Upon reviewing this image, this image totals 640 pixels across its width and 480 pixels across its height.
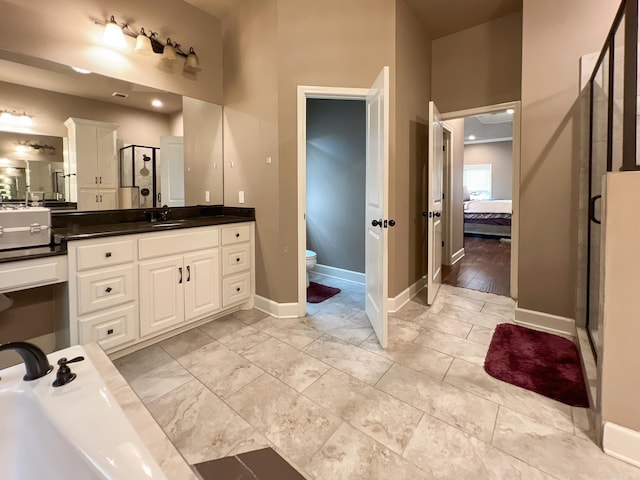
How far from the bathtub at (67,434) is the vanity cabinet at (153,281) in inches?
35.7

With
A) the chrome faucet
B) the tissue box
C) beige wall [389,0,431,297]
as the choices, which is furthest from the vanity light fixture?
the chrome faucet

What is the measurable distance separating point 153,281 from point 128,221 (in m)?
0.73

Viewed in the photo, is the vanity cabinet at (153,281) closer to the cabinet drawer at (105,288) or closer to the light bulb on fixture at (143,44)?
the cabinet drawer at (105,288)

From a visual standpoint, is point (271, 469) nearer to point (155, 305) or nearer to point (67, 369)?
point (67, 369)

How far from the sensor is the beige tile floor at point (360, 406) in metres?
1.32

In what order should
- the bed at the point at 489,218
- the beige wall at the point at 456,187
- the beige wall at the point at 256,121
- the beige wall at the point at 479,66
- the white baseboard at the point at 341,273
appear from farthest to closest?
the bed at the point at 489,218
the beige wall at the point at 456,187
the white baseboard at the point at 341,273
the beige wall at the point at 479,66
the beige wall at the point at 256,121

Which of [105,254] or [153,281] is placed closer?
[105,254]

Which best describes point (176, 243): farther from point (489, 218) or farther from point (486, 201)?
point (486, 201)

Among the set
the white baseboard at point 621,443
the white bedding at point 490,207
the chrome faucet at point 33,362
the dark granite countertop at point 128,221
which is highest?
the white bedding at point 490,207

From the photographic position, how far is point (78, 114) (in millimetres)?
2320

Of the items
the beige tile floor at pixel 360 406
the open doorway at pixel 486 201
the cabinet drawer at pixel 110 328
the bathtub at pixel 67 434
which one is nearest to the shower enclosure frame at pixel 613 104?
the beige tile floor at pixel 360 406

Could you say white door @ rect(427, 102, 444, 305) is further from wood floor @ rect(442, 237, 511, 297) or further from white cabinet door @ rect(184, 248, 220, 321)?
white cabinet door @ rect(184, 248, 220, 321)

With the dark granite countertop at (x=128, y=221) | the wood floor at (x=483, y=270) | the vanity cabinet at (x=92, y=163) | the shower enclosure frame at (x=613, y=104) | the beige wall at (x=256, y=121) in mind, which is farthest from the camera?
the wood floor at (x=483, y=270)

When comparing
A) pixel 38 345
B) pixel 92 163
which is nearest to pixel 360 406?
pixel 38 345
